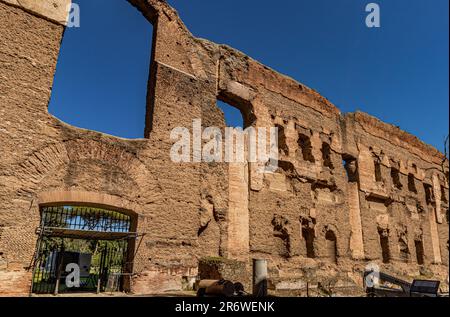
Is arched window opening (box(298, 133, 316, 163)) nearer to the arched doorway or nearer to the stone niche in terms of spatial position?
the stone niche

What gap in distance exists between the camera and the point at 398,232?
51.6 feet

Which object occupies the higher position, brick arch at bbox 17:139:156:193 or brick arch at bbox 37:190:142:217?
brick arch at bbox 17:139:156:193

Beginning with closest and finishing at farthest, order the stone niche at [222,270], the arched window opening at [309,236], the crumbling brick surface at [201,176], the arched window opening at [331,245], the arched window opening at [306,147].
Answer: the crumbling brick surface at [201,176]
the stone niche at [222,270]
the arched window opening at [309,236]
the arched window opening at [331,245]
the arched window opening at [306,147]

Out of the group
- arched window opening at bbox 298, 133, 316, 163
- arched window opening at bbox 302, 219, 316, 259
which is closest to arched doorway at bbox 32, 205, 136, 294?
arched window opening at bbox 302, 219, 316, 259

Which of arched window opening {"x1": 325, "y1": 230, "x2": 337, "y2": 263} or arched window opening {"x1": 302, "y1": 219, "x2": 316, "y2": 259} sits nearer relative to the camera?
arched window opening {"x1": 302, "y1": 219, "x2": 316, "y2": 259}

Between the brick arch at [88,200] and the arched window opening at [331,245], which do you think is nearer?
the brick arch at [88,200]

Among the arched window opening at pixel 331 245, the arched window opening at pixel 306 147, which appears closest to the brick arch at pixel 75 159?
the arched window opening at pixel 306 147

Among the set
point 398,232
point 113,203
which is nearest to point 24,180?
point 113,203

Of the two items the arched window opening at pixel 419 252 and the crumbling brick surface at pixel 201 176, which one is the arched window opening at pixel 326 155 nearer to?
the crumbling brick surface at pixel 201 176

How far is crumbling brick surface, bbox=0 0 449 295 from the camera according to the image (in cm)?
710

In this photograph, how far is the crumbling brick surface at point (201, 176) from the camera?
7.10m

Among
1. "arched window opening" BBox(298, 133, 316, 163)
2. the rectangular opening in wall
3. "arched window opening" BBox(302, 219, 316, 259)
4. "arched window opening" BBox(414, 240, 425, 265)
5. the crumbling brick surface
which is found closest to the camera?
the crumbling brick surface

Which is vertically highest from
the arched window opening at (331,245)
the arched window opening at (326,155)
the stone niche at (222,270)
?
the arched window opening at (326,155)
